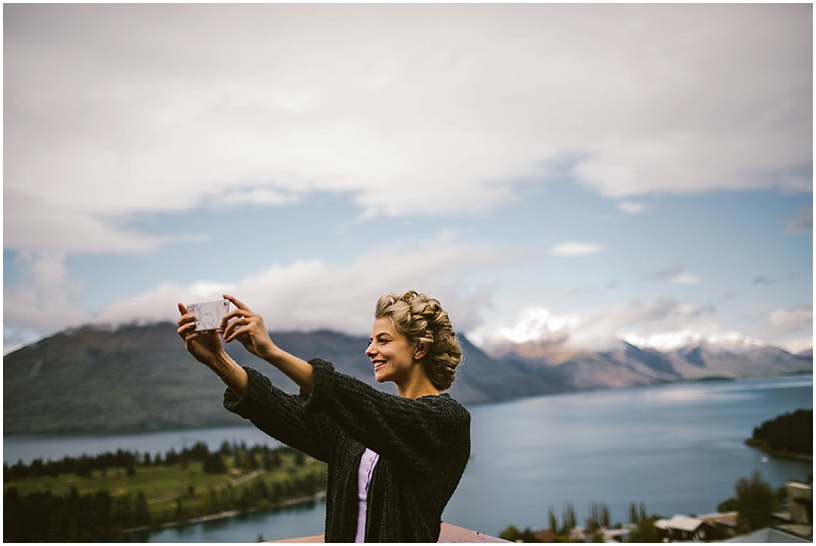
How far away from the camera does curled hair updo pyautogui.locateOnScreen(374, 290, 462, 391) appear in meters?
1.46

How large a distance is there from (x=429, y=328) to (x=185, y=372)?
13.3m

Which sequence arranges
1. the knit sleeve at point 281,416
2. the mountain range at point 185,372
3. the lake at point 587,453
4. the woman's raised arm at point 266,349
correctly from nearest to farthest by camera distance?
the woman's raised arm at point 266,349 → the knit sleeve at point 281,416 → the lake at point 587,453 → the mountain range at point 185,372

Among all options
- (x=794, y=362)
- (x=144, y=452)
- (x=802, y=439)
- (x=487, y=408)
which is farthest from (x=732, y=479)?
(x=144, y=452)

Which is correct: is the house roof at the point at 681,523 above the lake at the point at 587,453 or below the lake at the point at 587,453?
Answer: below

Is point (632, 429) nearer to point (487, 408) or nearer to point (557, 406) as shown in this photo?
point (557, 406)

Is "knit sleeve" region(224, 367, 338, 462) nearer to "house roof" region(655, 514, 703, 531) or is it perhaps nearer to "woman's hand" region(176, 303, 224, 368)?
"woman's hand" region(176, 303, 224, 368)

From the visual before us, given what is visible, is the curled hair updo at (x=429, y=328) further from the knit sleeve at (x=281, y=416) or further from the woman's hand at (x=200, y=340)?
the woman's hand at (x=200, y=340)

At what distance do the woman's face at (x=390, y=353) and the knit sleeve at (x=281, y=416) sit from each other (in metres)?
0.15

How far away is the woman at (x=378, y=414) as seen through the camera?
116 centimetres

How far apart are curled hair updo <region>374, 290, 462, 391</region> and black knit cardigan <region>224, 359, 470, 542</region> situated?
0.44 feet

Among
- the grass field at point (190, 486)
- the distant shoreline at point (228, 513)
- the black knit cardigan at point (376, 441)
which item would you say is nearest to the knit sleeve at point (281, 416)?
the black knit cardigan at point (376, 441)

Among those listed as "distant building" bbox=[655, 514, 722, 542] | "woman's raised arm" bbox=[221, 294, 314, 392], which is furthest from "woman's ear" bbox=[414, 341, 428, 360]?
"distant building" bbox=[655, 514, 722, 542]

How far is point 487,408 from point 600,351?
7.54ft

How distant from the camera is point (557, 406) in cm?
1397
